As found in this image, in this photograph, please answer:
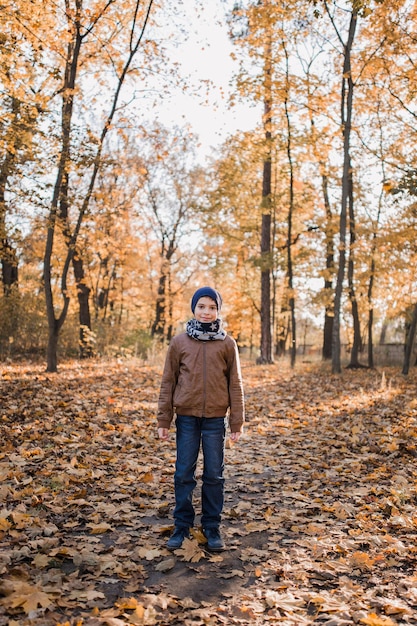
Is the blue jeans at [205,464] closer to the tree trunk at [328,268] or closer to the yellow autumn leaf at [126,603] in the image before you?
the yellow autumn leaf at [126,603]

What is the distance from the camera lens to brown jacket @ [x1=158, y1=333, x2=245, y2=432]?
430cm

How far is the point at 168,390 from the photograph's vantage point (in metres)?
4.41

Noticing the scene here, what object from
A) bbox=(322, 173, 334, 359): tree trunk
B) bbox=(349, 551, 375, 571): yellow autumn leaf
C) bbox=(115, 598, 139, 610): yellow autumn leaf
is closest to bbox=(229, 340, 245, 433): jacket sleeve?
bbox=(349, 551, 375, 571): yellow autumn leaf

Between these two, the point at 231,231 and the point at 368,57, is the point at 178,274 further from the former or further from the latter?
the point at 368,57

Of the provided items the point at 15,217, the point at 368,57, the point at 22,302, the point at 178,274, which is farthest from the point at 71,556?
the point at 178,274

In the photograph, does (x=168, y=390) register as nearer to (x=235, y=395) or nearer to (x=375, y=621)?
(x=235, y=395)

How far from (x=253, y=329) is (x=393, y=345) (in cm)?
1343

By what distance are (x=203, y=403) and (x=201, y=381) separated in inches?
7.0

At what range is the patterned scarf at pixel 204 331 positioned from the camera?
431 centimetres

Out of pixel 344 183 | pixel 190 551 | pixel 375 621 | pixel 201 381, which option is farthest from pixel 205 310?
pixel 344 183

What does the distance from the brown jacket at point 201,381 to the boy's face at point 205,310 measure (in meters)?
0.20

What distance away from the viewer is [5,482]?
17.5ft

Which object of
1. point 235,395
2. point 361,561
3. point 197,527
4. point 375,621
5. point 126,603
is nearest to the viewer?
point 375,621

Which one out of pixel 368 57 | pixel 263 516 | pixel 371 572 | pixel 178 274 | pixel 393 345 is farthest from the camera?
pixel 178 274
